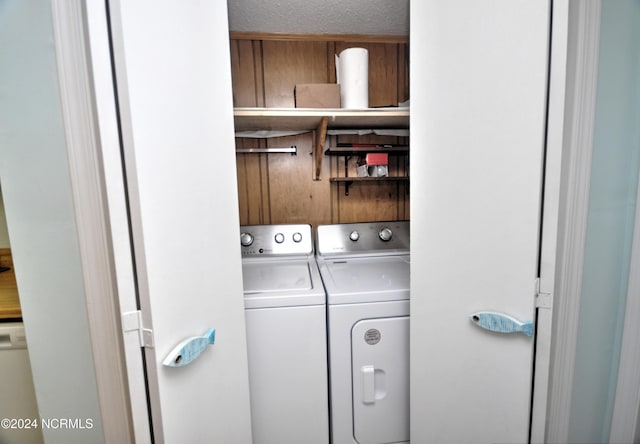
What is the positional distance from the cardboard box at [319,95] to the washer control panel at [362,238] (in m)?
0.77

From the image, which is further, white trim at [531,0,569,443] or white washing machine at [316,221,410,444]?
white washing machine at [316,221,410,444]

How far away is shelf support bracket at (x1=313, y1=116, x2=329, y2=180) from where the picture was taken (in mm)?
1627

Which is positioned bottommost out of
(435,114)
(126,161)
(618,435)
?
(618,435)

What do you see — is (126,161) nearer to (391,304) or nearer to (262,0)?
(391,304)

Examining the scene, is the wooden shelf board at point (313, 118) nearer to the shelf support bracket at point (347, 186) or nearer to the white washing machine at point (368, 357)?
the shelf support bracket at point (347, 186)

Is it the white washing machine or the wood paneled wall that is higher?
the wood paneled wall

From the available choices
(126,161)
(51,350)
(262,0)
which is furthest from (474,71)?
(51,350)

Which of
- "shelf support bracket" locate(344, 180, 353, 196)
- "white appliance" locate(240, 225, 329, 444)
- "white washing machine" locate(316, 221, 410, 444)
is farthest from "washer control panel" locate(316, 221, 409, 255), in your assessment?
"white appliance" locate(240, 225, 329, 444)

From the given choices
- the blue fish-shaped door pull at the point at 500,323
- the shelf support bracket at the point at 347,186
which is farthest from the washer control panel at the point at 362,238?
the blue fish-shaped door pull at the point at 500,323

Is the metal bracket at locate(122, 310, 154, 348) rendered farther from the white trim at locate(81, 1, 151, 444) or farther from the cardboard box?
the cardboard box

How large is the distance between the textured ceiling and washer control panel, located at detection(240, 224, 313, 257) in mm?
1270

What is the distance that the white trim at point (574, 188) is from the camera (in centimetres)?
80

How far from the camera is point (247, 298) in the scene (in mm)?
1247

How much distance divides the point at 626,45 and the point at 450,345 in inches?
44.4
